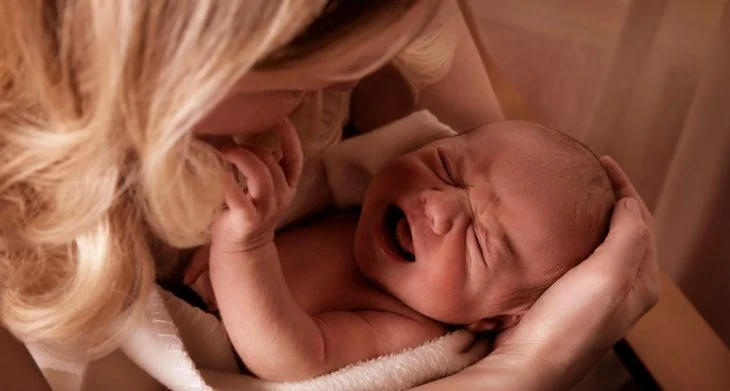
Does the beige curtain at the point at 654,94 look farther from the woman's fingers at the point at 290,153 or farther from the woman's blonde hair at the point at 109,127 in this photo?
the woman's blonde hair at the point at 109,127

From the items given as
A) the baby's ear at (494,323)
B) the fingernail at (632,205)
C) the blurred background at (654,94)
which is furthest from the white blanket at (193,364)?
the blurred background at (654,94)

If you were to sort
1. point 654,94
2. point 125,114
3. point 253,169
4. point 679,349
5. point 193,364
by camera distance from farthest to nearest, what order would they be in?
point 654,94 < point 679,349 < point 193,364 < point 253,169 < point 125,114

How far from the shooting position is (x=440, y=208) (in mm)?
871

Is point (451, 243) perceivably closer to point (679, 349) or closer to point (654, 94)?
point (679, 349)

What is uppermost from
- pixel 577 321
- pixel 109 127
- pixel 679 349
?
pixel 109 127

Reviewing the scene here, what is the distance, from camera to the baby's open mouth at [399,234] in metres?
0.92

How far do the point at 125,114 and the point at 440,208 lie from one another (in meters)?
0.45

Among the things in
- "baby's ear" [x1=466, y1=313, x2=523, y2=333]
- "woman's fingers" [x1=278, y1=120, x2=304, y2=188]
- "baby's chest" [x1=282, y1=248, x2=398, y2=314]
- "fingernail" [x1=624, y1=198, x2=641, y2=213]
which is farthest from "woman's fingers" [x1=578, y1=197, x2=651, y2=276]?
"woman's fingers" [x1=278, y1=120, x2=304, y2=188]

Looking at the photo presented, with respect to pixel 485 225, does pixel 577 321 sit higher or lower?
lower

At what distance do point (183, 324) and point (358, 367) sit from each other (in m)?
0.19

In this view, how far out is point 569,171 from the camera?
891 millimetres

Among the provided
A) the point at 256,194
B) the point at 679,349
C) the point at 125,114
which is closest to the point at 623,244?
the point at 679,349

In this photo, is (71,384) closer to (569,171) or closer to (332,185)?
(332,185)

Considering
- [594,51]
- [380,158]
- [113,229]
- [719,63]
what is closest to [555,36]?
[594,51]
